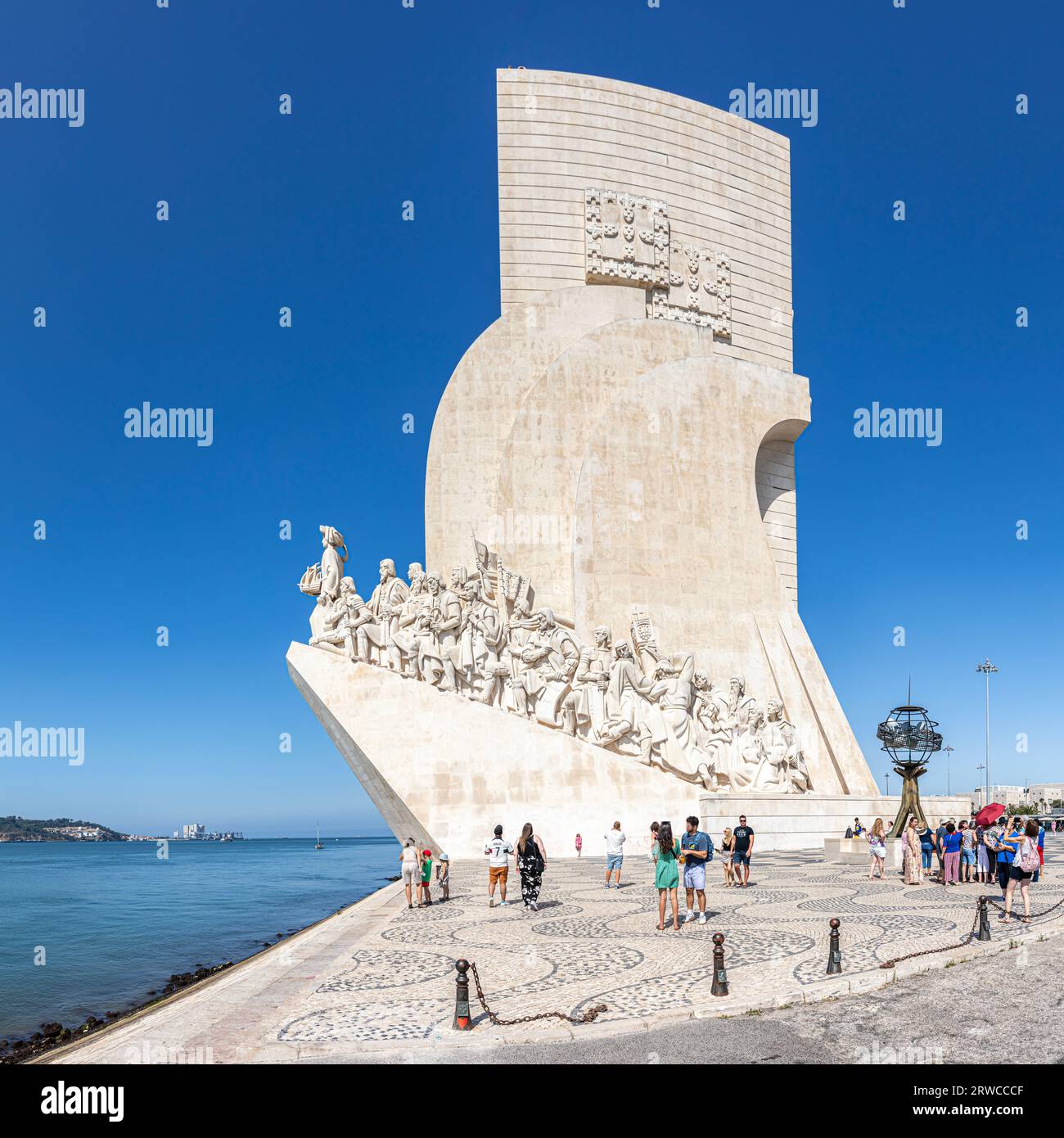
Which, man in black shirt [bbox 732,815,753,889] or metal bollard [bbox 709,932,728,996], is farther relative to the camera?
man in black shirt [bbox 732,815,753,889]

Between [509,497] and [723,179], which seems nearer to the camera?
[509,497]

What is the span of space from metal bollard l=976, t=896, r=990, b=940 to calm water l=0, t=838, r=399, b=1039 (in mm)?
7340

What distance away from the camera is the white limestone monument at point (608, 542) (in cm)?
1581

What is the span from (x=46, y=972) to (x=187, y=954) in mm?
1643

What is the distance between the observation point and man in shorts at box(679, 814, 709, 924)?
27.4 feet

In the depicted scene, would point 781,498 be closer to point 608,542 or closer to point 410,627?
point 608,542

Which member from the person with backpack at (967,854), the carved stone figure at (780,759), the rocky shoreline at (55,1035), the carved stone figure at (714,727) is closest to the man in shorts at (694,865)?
the person with backpack at (967,854)

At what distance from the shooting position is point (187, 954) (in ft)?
42.6

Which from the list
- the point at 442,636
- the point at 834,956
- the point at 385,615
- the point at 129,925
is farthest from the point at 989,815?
the point at 129,925

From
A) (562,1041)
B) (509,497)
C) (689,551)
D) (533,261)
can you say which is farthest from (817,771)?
(562,1041)

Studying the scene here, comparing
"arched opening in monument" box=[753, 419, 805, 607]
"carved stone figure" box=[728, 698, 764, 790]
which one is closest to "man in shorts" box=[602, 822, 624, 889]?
"carved stone figure" box=[728, 698, 764, 790]

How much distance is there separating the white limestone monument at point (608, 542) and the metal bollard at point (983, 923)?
912cm

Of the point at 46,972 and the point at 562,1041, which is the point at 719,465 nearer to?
the point at 46,972

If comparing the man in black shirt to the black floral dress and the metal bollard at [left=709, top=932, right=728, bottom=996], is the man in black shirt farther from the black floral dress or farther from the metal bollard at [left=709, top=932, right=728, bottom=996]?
the metal bollard at [left=709, top=932, right=728, bottom=996]
